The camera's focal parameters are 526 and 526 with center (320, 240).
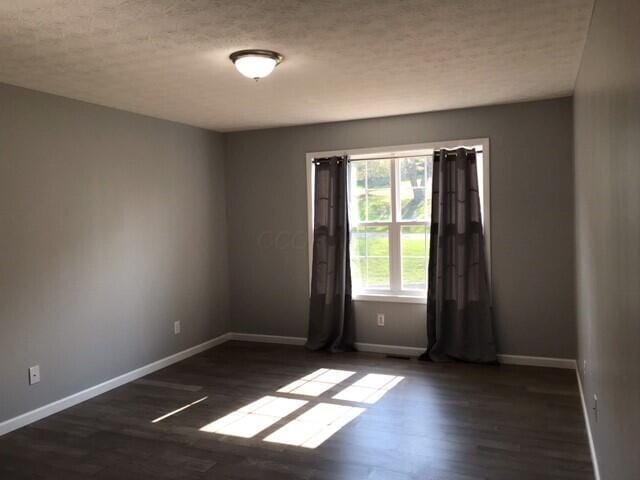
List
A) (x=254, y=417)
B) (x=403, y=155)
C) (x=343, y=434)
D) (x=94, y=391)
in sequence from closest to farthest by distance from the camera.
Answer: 1. (x=343, y=434)
2. (x=254, y=417)
3. (x=94, y=391)
4. (x=403, y=155)

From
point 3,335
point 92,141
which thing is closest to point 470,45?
point 92,141

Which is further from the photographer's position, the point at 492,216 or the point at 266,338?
the point at 266,338

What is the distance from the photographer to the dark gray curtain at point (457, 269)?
4719 millimetres

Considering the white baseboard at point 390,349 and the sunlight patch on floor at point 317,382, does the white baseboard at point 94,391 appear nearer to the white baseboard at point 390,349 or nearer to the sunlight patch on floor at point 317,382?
→ the sunlight patch on floor at point 317,382

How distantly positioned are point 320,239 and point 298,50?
263 cm

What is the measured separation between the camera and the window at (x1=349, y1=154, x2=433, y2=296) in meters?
5.09

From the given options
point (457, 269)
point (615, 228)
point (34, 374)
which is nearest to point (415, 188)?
point (457, 269)

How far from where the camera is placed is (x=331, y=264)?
5.30 meters

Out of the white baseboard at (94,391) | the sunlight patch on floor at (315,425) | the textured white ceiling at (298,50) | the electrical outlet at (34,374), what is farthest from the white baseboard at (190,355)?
the textured white ceiling at (298,50)

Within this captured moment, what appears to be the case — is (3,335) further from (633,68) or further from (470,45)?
(633,68)

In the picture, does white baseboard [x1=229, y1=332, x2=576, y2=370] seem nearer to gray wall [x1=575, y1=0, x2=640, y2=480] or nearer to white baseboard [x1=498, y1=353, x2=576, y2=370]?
white baseboard [x1=498, y1=353, x2=576, y2=370]

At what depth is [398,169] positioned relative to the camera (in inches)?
202

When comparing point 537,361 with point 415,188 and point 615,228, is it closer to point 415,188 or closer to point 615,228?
point 415,188

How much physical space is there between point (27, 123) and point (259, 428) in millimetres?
2633
